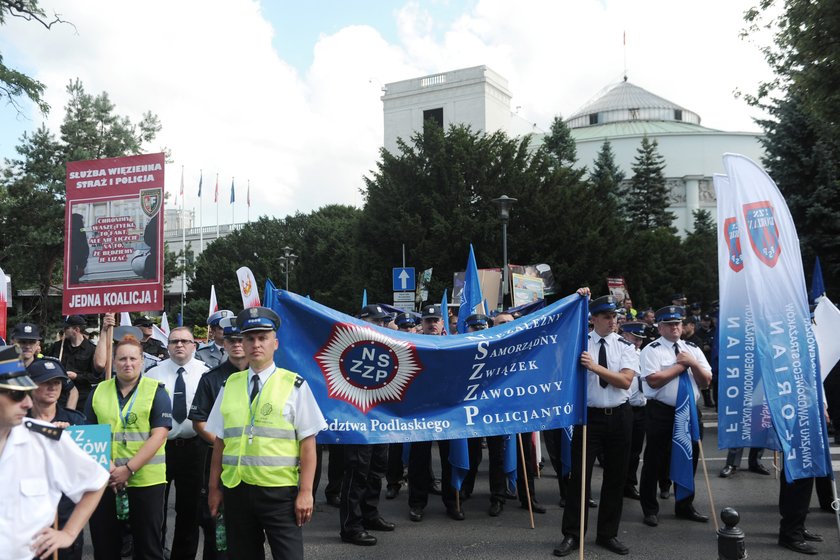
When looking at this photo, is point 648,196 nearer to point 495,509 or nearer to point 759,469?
point 759,469

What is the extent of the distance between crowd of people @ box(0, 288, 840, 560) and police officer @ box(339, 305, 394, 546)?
0.01 m

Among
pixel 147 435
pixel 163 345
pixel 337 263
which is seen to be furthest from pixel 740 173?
pixel 337 263

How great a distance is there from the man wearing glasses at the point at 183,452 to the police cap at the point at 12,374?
2587mm

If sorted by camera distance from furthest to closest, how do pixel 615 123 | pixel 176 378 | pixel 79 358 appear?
pixel 615 123 < pixel 79 358 < pixel 176 378

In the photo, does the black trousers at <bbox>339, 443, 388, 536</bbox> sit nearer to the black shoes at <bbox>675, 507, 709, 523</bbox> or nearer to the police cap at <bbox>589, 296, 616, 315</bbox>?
the police cap at <bbox>589, 296, 616, 315</bbox>

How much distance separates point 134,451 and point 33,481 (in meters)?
1.88

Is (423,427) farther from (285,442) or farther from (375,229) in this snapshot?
(375,229)

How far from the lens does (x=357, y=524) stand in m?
6.81

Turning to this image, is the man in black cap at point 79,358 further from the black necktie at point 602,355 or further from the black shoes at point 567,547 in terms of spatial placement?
the black necktie at point 602,355

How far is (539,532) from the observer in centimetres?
700

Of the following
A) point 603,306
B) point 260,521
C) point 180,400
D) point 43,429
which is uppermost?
point 603,306

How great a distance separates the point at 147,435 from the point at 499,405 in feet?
9.00

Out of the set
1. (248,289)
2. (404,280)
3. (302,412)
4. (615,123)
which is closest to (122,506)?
(302,412)

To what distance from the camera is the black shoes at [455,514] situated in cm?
759
